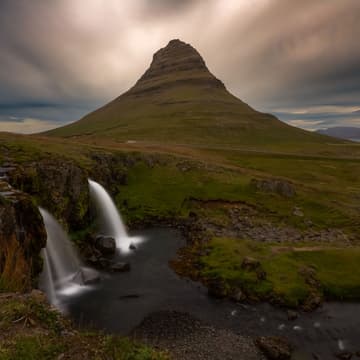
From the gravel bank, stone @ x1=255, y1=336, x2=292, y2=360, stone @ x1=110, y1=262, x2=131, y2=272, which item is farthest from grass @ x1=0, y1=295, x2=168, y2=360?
stone @ x1=110, y1=262, x2=131, y2=272

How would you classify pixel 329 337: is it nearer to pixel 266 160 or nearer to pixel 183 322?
pixel 183 322

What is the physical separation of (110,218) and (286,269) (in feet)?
107

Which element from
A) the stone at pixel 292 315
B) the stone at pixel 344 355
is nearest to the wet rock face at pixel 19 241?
the stone at pixel 292 315

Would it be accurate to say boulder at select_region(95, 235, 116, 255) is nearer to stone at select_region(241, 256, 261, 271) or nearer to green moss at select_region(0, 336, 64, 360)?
stone at select_region(241, 256, 261, 271)

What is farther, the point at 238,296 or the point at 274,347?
the point at 238,296

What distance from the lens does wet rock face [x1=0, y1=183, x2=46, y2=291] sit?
21.3 metres

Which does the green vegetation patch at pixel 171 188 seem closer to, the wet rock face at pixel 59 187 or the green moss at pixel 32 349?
the wet rock face at pixel 59 187

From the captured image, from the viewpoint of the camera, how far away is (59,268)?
110 ft

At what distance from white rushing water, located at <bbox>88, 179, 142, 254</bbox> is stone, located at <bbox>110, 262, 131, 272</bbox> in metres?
7.09

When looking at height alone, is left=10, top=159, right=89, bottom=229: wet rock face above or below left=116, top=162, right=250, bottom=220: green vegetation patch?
above

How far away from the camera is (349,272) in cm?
3447

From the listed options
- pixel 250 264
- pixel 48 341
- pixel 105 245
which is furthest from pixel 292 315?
pixel 105 245

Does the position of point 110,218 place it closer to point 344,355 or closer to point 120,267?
point 120,267

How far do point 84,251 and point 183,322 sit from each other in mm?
20006
